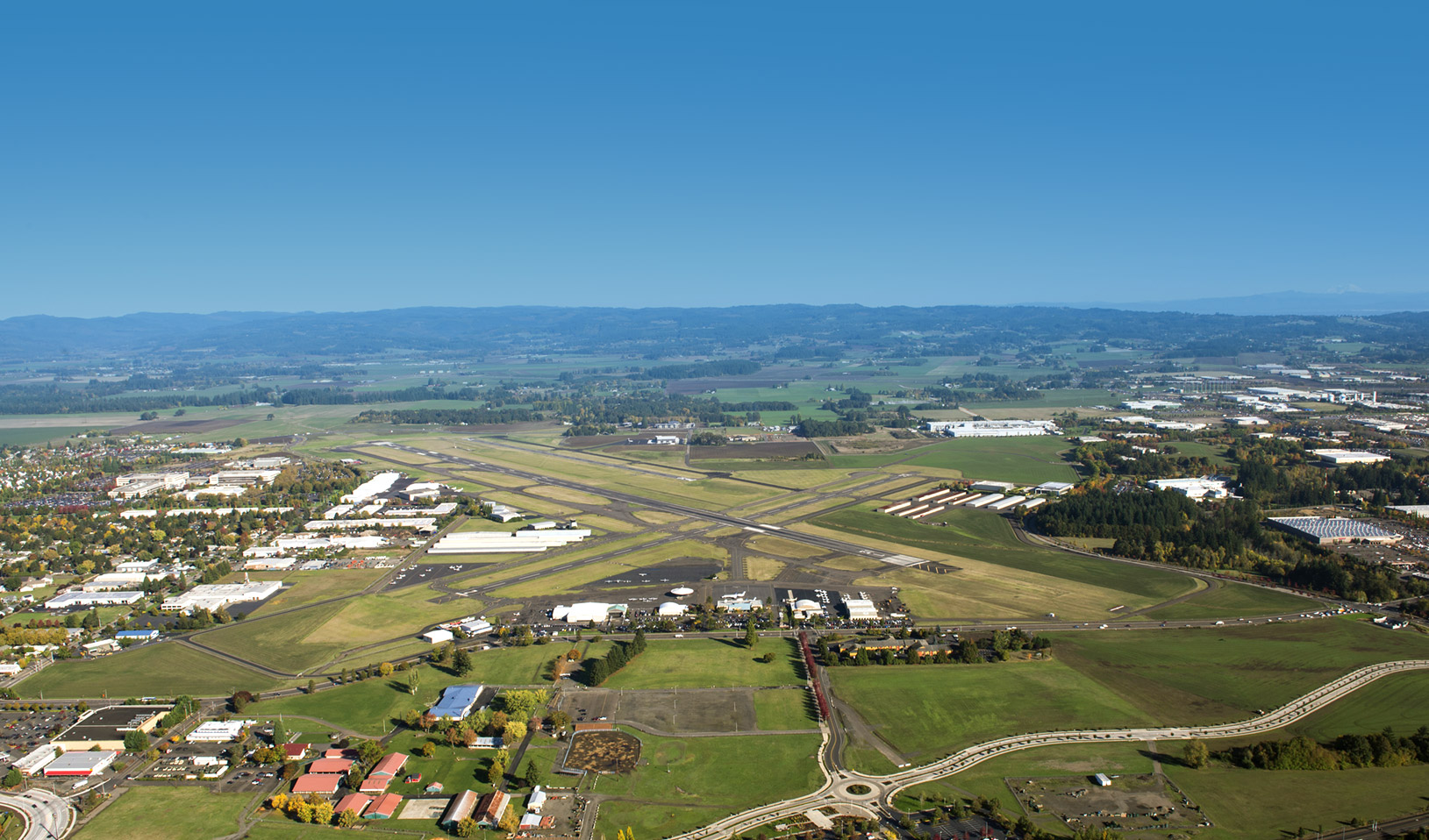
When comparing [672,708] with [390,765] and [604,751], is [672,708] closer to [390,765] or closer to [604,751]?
[604,751]

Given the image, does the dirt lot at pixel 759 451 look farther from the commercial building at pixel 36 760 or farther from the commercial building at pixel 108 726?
the commercial building at pixel 36 760

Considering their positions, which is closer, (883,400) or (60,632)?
(60,632)

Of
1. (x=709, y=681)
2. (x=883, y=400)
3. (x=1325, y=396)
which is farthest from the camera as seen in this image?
(x=883, y=400)

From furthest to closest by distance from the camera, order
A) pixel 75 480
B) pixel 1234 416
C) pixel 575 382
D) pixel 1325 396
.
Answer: pixel 575 382, pixel 1325 396, pixel 1234 416, pixel 75 480

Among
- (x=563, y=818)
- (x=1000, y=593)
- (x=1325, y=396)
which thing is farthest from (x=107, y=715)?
(x=1325, y=396)

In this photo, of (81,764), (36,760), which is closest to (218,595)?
(36,760)

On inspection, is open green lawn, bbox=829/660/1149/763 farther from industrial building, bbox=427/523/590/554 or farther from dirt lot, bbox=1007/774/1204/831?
industrial building, bbox=427/523/590/554

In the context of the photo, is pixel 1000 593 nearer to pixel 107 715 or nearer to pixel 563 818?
pixel 563 818

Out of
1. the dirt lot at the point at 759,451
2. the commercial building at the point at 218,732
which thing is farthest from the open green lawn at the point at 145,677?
the dirt lot at the point at 759,451
